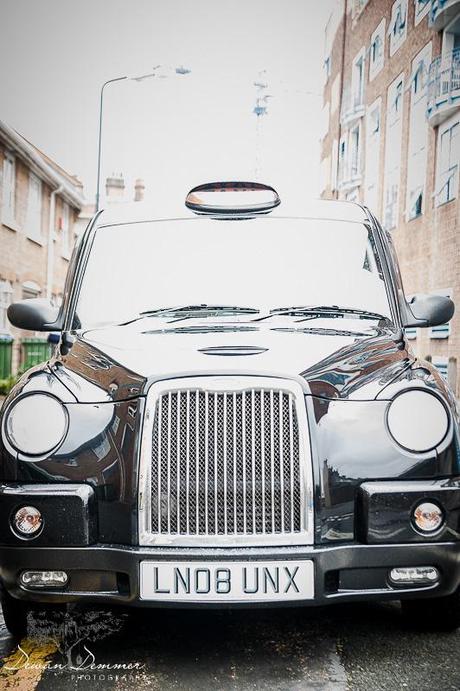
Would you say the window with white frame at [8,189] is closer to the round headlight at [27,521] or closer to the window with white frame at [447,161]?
the window with white frame at [447,161]

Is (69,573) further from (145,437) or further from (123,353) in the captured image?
(123,353)

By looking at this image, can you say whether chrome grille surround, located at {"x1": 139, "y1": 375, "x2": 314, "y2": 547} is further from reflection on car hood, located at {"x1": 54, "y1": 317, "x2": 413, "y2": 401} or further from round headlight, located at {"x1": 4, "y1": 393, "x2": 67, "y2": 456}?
round headlight, located at {"x1": 4, "y1": 393, "x2": 67, "y2": 456}

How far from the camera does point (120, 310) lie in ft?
11.9

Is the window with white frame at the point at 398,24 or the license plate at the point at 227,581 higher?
the window with white frame at the point at 398,24

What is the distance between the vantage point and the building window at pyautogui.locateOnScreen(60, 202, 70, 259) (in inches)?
946

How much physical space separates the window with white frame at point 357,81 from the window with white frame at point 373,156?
864 millimetres

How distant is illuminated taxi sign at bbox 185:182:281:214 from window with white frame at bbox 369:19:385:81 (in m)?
21.5

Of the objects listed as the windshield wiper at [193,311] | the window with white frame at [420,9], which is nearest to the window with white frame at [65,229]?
the window with white frame at [420,9]

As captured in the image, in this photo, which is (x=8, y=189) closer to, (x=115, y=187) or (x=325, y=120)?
(x=115, y=187)

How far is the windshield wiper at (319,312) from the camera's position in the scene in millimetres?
3475

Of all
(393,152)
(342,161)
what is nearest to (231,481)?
(393,152)

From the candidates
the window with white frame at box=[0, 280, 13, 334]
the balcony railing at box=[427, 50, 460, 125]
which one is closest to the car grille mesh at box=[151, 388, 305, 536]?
the window with white frame at box=[0, 280, 13, 334]

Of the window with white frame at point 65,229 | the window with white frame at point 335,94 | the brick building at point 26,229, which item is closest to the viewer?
the brick building at point 26,229

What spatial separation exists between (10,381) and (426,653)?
1385 cm
